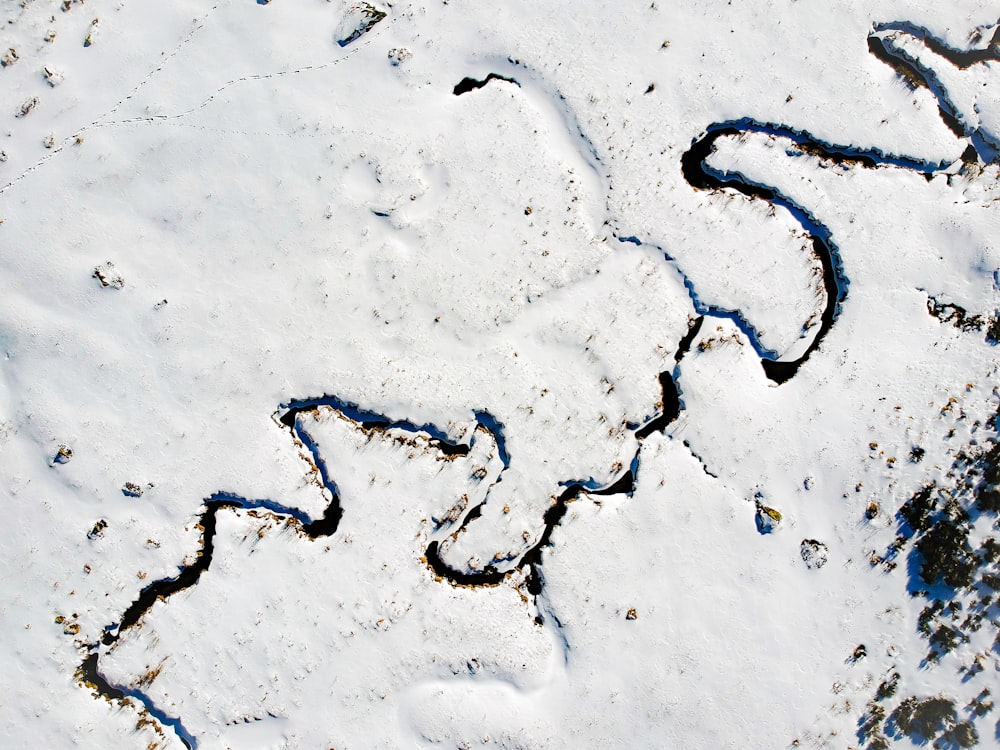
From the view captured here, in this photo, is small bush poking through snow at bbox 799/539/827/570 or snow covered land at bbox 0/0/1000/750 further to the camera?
small bush poking through snow at bbox 799/539/827/570

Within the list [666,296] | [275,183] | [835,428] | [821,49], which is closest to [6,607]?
[275,183]

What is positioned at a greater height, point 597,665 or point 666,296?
point 666,296

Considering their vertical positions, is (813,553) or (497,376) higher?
(497,376)

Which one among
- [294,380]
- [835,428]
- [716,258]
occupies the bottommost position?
[294,380]

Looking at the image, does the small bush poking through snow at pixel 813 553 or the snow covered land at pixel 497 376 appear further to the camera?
the small bush poking through snow at pixel 813 553

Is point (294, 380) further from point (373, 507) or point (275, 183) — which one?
point (275, 183)

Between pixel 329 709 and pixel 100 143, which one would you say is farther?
pixel 100 143

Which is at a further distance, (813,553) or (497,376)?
(497,376)
